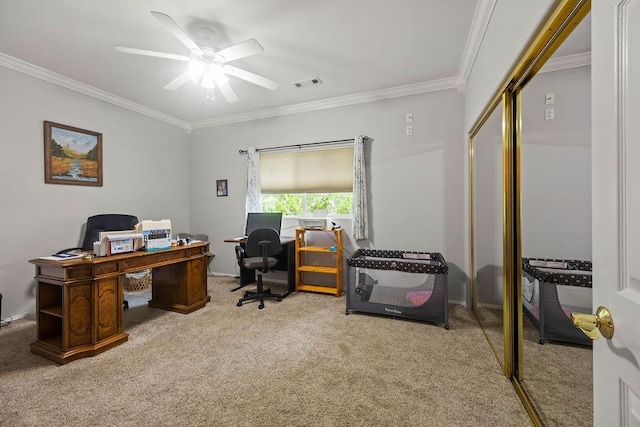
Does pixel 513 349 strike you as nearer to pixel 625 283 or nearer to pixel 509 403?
pixel 509 403

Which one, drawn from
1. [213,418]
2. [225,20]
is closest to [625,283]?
[213,418]

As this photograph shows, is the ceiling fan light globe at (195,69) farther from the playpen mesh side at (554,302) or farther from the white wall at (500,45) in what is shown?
the playpen mesh side at (554,302)

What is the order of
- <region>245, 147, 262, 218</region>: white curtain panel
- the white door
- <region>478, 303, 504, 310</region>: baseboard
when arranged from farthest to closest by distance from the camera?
<region>245, 147, 262, 218</region>: white curtain panel, <region>478, 303, 504, 310</region>: baseboard, the white door

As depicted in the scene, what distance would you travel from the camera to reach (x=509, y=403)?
160 cm

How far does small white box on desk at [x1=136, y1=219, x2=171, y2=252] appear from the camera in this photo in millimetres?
2576

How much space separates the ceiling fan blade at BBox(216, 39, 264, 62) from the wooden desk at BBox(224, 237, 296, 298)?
7.23ft

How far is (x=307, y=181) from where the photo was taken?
4074mm

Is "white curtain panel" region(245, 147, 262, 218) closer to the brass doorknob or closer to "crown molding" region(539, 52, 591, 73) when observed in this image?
"crown molding" region(539, 52, 591, 73)

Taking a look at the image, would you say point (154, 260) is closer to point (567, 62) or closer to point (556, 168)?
point (556, 168)

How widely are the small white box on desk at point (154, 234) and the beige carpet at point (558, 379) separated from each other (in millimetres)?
3030

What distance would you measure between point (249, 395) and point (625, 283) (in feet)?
6.10

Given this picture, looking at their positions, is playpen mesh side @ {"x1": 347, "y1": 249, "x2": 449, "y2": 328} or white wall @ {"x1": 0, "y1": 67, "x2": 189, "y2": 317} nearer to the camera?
playpen mesh side @ {"x1": 347, "y1": 249, "x2": 449, "y2": 328}

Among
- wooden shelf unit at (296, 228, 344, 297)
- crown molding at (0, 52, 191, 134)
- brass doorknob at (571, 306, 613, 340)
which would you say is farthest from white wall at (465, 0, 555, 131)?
crown molding at (0, 52, 191, 134)

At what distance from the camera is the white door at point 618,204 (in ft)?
1.81
